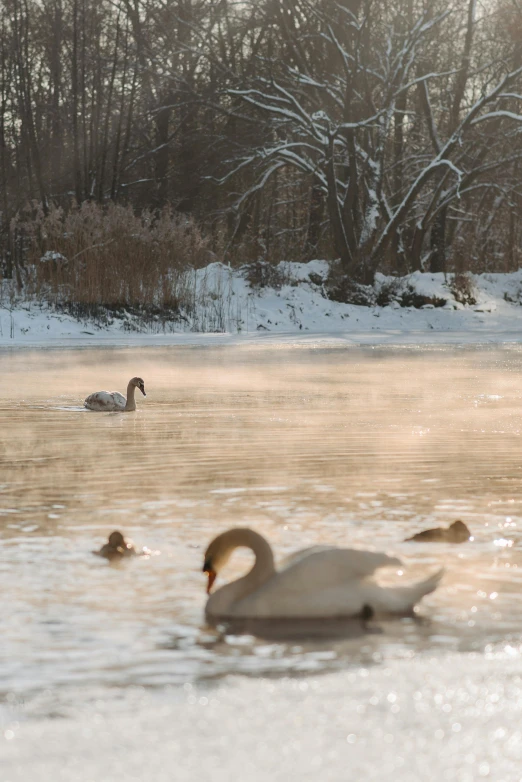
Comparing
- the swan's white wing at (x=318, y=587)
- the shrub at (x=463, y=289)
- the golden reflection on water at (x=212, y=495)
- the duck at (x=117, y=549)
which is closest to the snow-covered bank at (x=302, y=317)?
the shrub at (x=463, y=289)

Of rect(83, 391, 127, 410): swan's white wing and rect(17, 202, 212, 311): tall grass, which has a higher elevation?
rect(17, 202, 212, 311): tall grass

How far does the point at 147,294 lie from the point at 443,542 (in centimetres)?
1940

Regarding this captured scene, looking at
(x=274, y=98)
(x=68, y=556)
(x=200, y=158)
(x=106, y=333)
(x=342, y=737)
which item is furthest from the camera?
(x=200, y=158)

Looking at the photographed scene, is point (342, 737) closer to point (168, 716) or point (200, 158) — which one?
point (168, 716)

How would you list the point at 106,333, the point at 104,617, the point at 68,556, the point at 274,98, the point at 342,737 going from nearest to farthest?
1. the point at 342,737
2. the point at 104,617
3. the point at 68,556
4. the point at 106,333
5. the point at 274,98

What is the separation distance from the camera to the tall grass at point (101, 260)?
79.3ft

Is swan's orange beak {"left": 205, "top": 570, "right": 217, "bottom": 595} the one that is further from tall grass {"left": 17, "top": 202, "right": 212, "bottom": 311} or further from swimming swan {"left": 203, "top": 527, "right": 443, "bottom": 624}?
tall grass {"left": 17, "top": 202, "right": 212, "bottom": 311}

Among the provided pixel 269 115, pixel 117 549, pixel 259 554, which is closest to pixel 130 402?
pixel 117 549

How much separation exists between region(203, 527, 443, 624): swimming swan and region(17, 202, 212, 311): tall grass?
19.8 meters

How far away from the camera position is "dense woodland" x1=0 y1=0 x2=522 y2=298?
30219 millimetres

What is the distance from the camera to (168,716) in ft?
11.7

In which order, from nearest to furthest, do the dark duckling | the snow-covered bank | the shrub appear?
the dark duckling, the snow-covered bank, the shrub

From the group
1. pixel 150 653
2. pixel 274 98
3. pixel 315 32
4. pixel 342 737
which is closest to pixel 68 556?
pixel 150 653

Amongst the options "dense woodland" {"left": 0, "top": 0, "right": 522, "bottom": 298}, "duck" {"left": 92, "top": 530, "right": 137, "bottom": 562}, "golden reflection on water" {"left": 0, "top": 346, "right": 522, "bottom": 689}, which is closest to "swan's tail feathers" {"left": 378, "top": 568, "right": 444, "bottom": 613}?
"golden reflection on water" {"left": 0, "top": 346, "right": 522, "bottom": 689}
